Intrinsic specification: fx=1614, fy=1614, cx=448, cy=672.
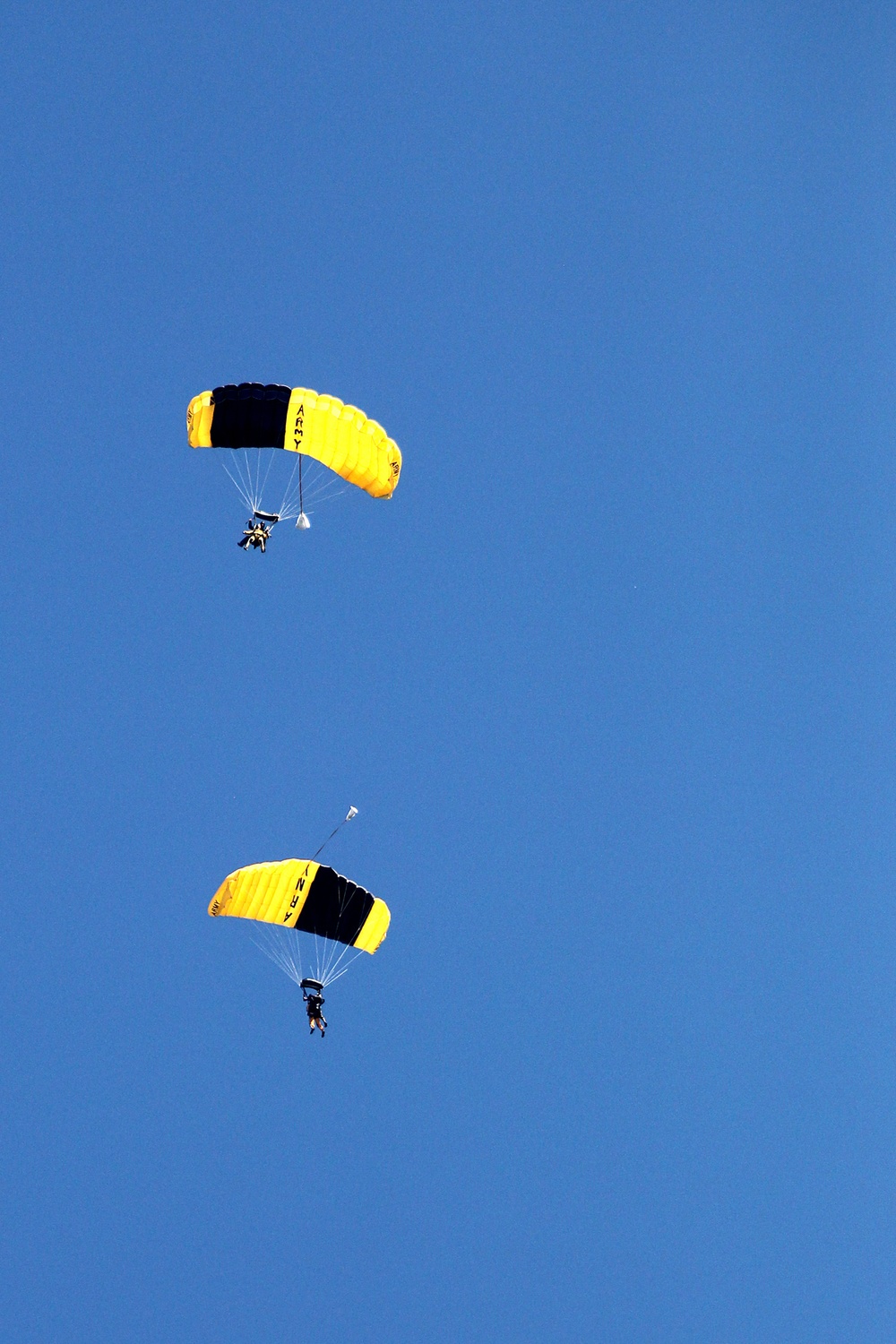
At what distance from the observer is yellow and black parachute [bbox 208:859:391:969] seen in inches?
1221

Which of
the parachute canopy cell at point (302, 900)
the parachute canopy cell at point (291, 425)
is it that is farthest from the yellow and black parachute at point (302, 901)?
the parachute canopy cell at point (291, 425)

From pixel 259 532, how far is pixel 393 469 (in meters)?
3.65

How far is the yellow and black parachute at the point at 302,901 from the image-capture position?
31016mm

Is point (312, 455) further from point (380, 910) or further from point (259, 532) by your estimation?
point (380, 910)

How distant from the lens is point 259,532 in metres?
34.6

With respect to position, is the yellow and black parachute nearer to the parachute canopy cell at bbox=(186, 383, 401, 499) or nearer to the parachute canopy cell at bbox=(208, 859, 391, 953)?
the parachute canopy cell at bbox=(208, 859, 391, 953)

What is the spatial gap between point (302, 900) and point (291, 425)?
9.26 metres

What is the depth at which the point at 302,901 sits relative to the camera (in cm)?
3150

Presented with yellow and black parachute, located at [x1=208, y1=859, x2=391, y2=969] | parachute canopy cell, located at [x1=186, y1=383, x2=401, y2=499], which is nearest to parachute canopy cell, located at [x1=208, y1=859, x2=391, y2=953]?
yellow and black parachute, located at [x1=208, y1=859, x2=391, y2=969]

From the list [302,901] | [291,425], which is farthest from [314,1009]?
[291,425]

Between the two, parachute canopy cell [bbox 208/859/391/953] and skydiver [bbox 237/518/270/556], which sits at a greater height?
skydiver [bbox 237/518/270/556]

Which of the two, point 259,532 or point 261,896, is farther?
point 259,532

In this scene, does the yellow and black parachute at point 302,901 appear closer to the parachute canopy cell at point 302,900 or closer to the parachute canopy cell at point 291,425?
the parachute canopy cell at point 302,900

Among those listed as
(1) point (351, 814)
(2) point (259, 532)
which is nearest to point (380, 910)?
(1) point (351, 814)
